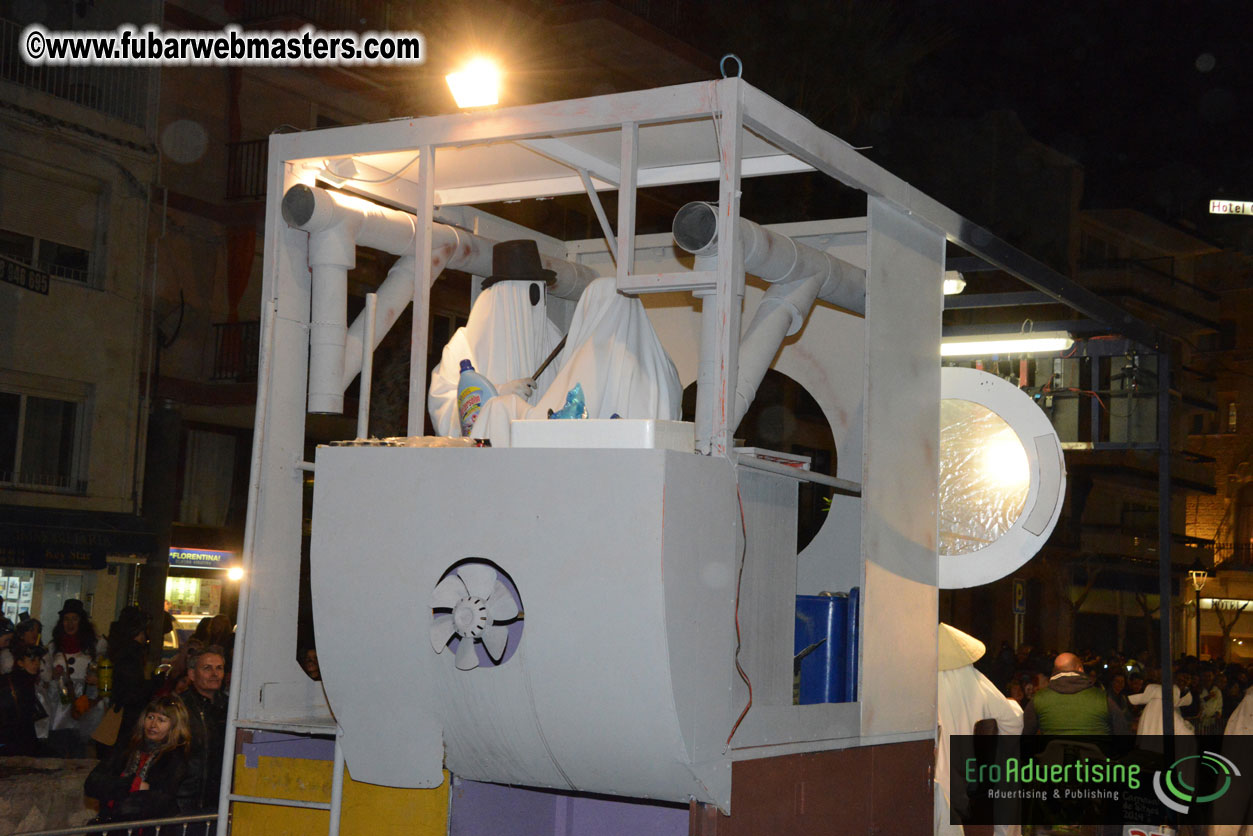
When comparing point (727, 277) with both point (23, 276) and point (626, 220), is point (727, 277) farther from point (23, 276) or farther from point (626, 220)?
point (23, 276)

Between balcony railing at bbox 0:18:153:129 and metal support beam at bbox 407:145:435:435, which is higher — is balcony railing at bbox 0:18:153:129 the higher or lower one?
the higher one

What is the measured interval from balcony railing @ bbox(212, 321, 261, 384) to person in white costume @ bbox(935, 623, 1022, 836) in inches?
517

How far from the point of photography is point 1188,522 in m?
40.5

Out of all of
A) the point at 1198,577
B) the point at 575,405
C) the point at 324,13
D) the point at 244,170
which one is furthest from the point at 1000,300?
the point at 1198,577

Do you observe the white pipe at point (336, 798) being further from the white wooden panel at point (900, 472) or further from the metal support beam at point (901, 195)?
the metal support beam at point (901, 195)

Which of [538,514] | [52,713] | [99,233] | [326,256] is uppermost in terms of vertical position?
[99,233]

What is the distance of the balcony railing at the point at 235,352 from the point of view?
20.2m

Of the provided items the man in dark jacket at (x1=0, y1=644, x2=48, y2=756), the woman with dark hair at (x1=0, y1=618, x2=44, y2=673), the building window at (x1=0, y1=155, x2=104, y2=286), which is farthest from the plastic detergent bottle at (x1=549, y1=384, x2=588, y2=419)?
the building window at (x1=0, y1=155, x2=104, y2=286)

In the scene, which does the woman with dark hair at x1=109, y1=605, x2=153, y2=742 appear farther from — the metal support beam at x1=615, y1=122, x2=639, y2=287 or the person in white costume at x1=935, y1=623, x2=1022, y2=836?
the metal support beam at x1=615, y1=122, x2=639, y2=287

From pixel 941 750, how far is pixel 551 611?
4.90 m

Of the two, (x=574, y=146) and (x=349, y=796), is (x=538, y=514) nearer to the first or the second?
(x=349, y=796)

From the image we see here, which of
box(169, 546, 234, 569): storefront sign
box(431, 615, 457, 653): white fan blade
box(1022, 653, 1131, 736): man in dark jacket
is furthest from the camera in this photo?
box(169, 546, 234, 569): storefront sign

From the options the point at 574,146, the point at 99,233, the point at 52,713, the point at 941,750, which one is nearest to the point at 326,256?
the point at 574,146

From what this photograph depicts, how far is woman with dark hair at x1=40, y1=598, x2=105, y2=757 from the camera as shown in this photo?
468 inches
